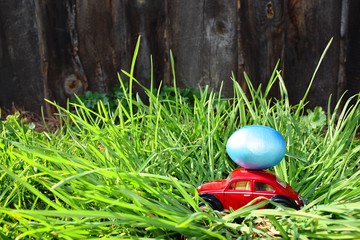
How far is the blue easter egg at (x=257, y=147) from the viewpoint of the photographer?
4.92 feet

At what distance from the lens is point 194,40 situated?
375cm

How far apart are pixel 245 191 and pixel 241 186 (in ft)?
0.10

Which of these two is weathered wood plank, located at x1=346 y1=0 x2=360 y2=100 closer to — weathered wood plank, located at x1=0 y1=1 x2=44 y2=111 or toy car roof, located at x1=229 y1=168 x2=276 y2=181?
weathered wood plank, located at x1=0 y1=1 x2=44 y2=111

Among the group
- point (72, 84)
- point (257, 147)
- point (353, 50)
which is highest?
point (257, 147)

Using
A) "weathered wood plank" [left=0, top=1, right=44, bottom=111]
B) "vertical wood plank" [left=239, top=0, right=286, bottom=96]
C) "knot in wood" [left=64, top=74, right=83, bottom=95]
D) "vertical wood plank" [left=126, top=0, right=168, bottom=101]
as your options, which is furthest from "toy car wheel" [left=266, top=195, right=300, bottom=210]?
"weathered wood plank" [left=0, top=1, right=44, bottom=111]

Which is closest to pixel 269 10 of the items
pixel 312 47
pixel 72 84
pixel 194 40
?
pixel 312 47

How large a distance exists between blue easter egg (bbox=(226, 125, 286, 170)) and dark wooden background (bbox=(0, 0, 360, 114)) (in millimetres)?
2214

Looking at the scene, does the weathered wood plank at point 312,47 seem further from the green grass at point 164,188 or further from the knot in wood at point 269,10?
the green grass at point 164,188

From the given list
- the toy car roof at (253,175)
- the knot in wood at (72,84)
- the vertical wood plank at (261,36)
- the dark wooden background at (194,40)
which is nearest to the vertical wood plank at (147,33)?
the dark wooden background at (194,40)

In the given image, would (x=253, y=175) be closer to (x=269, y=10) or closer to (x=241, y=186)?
(x=241, y=186)

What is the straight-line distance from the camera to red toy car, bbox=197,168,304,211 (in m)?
1.50

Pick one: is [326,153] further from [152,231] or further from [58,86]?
[58,86]

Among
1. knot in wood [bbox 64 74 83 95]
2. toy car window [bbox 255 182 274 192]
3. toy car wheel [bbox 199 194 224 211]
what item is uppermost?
toy car window [bbox 255 182 274 192]

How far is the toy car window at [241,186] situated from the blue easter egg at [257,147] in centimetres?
5
